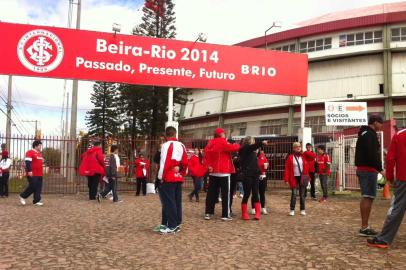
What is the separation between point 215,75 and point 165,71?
1913 mm

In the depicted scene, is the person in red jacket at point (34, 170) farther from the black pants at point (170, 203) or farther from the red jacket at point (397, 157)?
the red jacket at point (397, 157)

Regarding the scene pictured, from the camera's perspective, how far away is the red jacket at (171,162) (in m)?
7.40

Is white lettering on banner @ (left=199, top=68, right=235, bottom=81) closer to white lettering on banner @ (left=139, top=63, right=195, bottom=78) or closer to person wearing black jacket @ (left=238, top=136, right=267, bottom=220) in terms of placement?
white lettering on banner @ (left=139, top=63, right=195, bottom=78)

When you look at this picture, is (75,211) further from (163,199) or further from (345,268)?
(345,268)

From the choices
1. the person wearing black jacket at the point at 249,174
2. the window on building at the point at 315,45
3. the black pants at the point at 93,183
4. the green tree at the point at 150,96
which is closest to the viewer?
the person wearing black jacket at the point at 249,174

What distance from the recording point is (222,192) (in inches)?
354

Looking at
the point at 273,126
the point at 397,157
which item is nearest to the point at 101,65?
the point at 397,157

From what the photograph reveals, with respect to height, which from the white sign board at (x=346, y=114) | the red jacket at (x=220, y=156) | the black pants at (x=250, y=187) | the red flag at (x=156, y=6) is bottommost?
the black pants at (x=250, y=187)

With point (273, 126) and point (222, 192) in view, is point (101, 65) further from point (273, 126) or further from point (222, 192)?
point (273, 126)

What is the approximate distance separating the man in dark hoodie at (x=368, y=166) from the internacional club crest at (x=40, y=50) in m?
11.6

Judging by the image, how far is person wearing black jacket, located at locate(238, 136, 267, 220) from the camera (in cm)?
913

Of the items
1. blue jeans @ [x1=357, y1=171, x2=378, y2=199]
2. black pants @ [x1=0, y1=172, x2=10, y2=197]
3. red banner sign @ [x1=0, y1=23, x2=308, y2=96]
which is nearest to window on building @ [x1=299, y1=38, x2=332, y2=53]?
red banner sign @ [x1=0, y1=23, x2=308, y2=96]

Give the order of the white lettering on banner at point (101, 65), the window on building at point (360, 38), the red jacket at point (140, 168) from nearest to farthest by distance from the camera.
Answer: the red jacket at point (140, 168), the white lettering on banner at point (101, 65), the window on building at point (360, 38)

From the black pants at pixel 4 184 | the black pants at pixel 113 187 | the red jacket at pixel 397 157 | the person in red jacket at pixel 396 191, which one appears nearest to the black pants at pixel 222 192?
the person in red jacket at pixel 396 191
